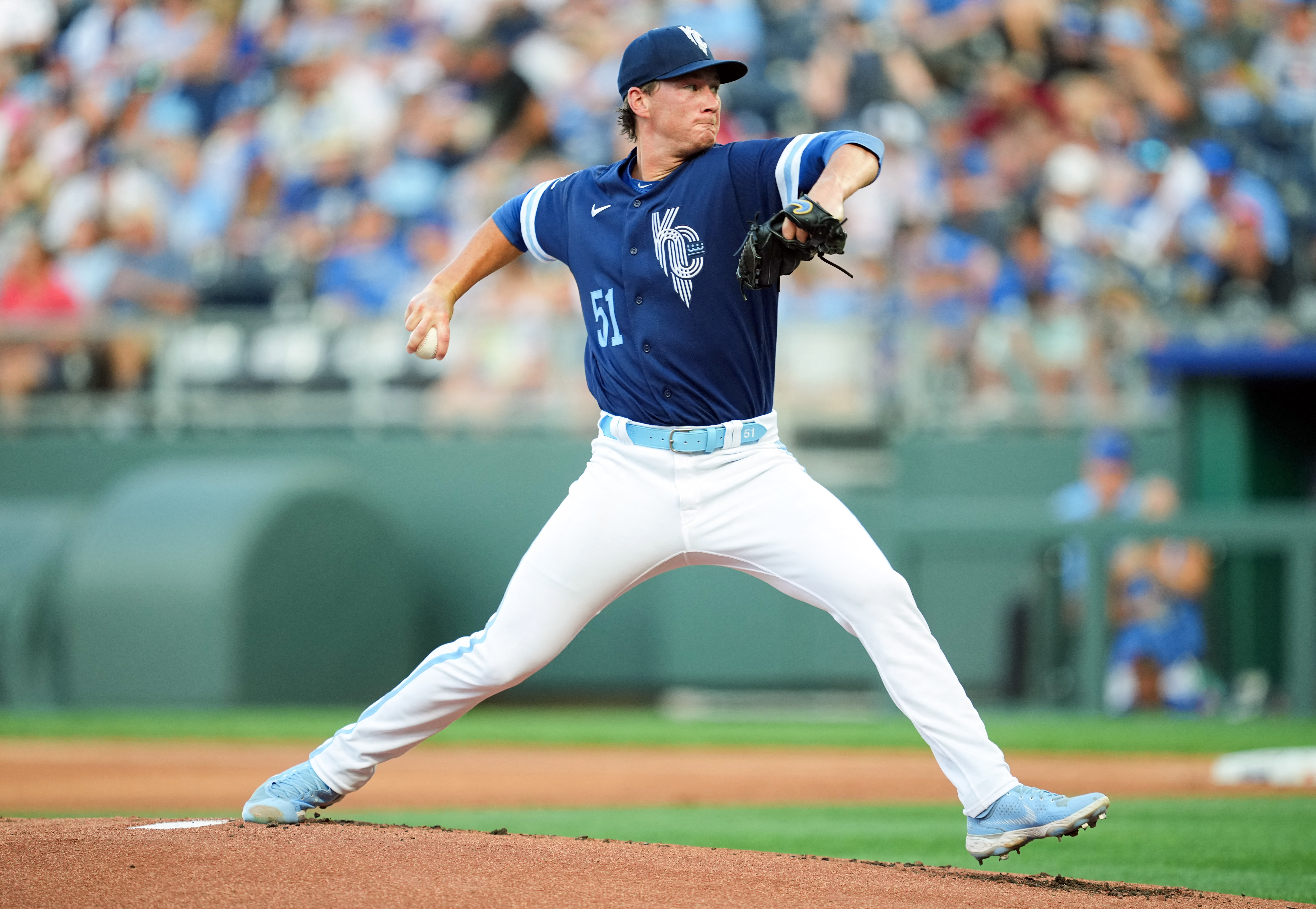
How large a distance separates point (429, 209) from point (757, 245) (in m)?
9.94

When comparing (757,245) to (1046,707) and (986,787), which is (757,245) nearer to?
(986,787)

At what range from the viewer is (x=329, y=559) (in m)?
11.0

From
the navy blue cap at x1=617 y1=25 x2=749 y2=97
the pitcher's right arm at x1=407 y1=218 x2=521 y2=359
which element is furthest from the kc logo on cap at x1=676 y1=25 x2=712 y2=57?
the pitcher's right arm at x1=407 y1=218 x2=521 y2=359

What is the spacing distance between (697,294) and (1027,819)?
155 cm

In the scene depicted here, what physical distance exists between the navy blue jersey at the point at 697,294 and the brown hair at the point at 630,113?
223 millimetres

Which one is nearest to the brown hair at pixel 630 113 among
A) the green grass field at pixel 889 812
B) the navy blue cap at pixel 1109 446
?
the green grass field at pixel 889 812

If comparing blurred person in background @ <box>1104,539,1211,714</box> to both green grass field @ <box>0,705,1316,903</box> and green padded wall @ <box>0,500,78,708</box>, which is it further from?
green padded wall @ <box>0,500,78,708</box>

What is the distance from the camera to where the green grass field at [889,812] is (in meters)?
5.12

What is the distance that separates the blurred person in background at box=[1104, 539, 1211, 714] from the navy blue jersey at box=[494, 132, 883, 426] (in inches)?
257

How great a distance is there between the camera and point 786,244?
3.75 meters

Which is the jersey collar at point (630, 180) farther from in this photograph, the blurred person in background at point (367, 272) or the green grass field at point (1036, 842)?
the blurred person in background at point (367, 272)

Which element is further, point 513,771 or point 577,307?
point 577,307

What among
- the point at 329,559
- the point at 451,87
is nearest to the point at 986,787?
the point at 329,559

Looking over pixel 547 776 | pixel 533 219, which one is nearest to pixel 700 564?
pixel 533 219
